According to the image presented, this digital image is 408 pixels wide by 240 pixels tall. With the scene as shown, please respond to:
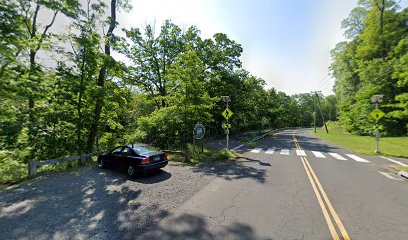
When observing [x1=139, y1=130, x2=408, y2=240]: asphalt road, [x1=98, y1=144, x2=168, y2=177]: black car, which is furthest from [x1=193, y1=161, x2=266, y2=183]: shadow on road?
[x1=98, y1=144, x2=168, y2=177]: black car

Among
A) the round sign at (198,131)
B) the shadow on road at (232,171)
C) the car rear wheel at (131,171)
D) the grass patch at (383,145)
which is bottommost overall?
the grass patch at (383,145)

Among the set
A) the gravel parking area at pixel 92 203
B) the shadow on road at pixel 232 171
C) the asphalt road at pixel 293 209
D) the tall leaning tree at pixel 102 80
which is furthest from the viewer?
the tall leaning tree at pixel 102 80

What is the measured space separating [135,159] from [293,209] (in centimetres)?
598

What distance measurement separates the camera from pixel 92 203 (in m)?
4.99

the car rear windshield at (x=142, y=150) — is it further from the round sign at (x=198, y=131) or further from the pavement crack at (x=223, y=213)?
the pavement crack at (x=223, y=213)

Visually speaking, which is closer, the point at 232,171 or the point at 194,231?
the point at 194,231

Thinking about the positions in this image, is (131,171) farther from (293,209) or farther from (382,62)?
(382,62)

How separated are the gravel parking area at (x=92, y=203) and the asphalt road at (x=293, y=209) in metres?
0.56

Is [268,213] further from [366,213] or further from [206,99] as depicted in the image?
[206,99]

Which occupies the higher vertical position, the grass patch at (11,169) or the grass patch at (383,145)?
the grass patch at (11,169)

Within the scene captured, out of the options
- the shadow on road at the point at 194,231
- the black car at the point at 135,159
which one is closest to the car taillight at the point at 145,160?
the black car at the point at 135,159

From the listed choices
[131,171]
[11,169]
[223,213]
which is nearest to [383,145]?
Answer: [223,213]

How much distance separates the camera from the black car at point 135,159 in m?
7.25

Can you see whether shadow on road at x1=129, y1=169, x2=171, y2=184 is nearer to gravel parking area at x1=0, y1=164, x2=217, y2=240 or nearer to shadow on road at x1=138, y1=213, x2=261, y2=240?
gravel parking area at x1=0, y1=164, x2=217, y2=240
